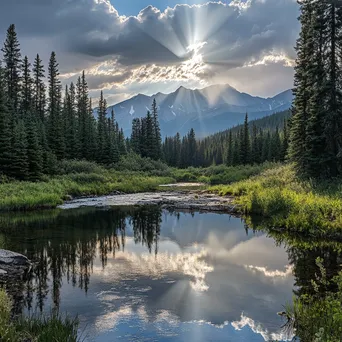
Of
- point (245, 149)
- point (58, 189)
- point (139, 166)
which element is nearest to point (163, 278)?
point (58, 189)

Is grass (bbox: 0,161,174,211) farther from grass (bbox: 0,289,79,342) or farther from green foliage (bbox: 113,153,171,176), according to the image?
grass (bbox: 0,289,79,342)

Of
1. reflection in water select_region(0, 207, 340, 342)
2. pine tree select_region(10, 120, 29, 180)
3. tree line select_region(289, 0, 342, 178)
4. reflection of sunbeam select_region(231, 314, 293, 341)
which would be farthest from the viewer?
pine tree select_region(10, 120, 29, 180)

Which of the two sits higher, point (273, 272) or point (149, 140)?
point (149, 140)

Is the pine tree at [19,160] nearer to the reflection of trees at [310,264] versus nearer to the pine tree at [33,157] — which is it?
the pine tree at [33,157]

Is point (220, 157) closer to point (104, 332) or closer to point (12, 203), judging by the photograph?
point (12, 203)

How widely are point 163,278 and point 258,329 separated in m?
4.43

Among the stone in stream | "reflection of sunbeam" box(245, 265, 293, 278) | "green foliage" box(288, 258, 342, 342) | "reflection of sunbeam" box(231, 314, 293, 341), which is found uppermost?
the stone in stream

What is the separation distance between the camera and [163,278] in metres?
12.2

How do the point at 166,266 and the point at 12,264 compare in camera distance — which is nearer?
the point at 12,264

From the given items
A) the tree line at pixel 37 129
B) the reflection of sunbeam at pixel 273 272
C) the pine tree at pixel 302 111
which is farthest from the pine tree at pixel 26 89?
the reflection of sunbeam at pixel 273 272

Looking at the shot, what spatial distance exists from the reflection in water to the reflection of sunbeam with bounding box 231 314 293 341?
24 mm

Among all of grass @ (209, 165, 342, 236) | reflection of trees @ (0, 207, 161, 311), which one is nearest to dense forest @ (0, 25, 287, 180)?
reflection of trees @ (0, 207, 161, 311)

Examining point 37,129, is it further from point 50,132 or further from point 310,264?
point 310,264

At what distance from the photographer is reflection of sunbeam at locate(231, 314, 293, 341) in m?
7.74
